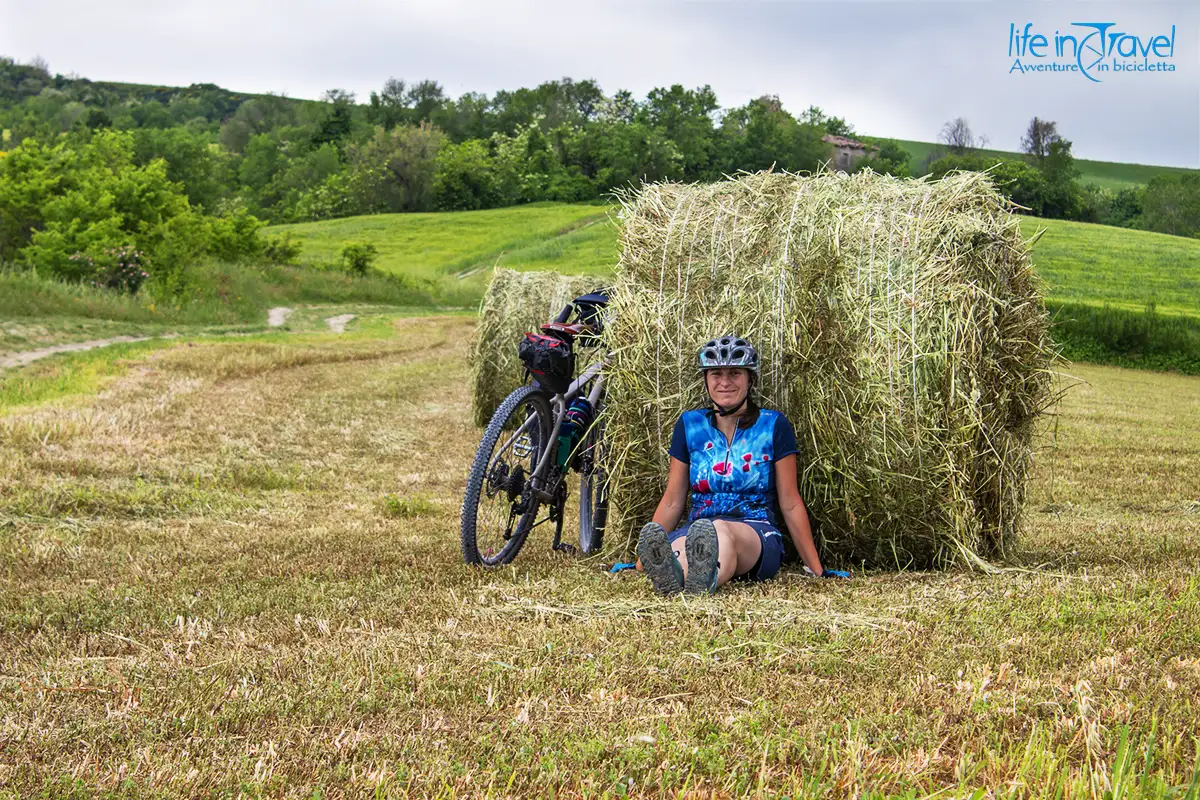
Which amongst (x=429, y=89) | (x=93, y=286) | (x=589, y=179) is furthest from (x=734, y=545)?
(x=429, y=89)

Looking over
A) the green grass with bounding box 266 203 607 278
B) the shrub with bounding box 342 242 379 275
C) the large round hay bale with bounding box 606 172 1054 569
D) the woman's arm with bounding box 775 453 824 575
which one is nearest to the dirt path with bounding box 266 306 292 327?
the shrub with bounding box 342 242 379 275

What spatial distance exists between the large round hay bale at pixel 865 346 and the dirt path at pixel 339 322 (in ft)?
71.0

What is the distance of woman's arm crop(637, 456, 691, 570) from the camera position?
5820 mm

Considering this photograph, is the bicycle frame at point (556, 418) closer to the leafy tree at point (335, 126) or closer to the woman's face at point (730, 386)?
the woman's face at point (730, 386)

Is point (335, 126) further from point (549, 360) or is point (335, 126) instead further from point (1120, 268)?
point (549, 360)

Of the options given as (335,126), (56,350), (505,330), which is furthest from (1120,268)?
(335,126)

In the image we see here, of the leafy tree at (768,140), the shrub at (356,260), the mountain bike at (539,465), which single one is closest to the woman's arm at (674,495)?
the mountain bike at (539,465)

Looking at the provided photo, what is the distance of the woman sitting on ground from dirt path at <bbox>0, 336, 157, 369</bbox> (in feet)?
44.2

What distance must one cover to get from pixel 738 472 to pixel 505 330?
24.6ft

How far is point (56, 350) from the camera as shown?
18.0 m

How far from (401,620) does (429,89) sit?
133539 mm

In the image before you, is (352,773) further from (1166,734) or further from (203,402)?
(203,402)

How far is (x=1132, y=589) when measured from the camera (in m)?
4.77

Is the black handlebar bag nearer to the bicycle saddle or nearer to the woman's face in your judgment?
the bicycle saddle
